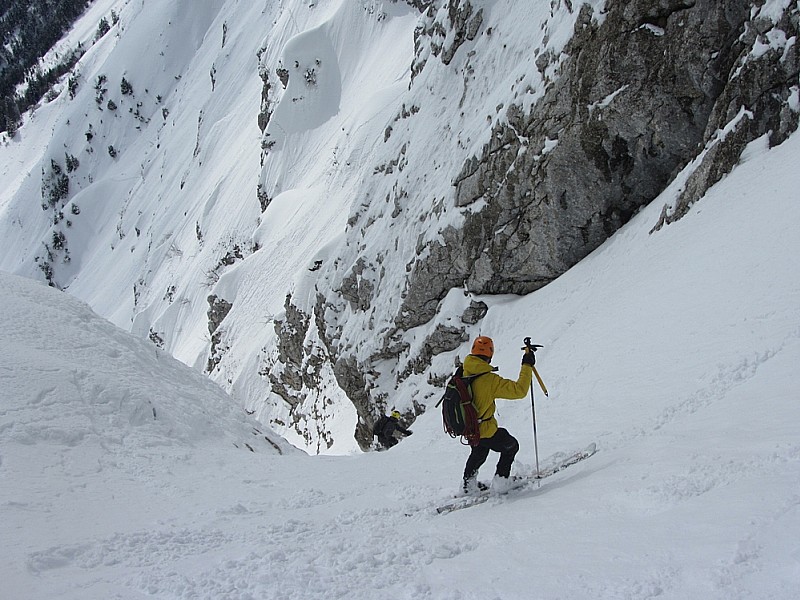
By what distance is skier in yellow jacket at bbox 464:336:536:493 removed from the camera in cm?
609

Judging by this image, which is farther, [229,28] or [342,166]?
[229,28]

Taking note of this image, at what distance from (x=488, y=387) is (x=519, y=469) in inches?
72.1

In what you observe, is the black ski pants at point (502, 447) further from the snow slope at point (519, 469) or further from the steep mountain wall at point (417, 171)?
the steep mountain wall at point (417, 171)

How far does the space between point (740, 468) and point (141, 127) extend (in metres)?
95.7

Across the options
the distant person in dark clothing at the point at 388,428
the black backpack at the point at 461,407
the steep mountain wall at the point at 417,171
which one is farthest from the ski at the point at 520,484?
the distant person in dark clothing at the point at 388,428

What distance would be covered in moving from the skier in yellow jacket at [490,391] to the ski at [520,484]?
16 centimetres

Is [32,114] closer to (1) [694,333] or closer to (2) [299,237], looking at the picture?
(2) [299,237]

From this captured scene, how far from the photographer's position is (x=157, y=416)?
10.8 metres

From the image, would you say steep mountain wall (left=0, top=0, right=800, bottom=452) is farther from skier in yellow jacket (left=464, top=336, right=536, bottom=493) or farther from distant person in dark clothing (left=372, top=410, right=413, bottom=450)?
skier in yellow jacket (left=464, top=336, right=536, bottom=493)

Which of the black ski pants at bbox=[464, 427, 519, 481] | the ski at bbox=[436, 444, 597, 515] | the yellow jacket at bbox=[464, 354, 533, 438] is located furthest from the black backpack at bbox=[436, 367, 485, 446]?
the ski at bbox=[436, 444, 597, 515]

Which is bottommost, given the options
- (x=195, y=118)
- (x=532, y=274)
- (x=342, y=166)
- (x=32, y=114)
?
(x=532, y=274)

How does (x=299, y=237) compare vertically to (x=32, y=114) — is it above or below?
below

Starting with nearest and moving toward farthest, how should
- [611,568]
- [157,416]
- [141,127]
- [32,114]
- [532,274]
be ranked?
[611,568] → [157,416] → [532,274] → [141,127] → [32,114]

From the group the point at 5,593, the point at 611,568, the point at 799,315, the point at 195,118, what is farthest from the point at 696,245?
the point at 195,118
